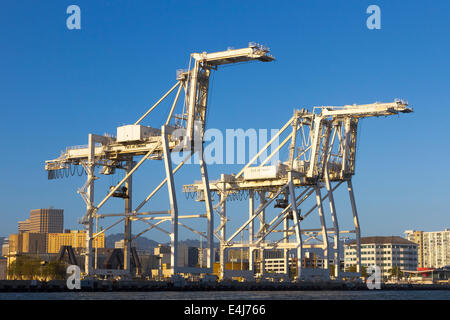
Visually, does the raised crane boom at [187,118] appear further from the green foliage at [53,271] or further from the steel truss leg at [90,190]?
the green foliage at [53,271]

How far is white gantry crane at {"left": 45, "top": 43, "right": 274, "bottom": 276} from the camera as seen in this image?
67688 millimetres

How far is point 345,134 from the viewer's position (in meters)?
84.2

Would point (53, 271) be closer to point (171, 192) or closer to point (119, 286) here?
point (119, 286)

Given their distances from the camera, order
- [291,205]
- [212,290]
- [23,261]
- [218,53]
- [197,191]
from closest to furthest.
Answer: [218,53], [212,290], [291,205], [197,191], [23,261]

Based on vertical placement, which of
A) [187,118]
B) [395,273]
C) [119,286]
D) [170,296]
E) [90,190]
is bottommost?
[395,273]

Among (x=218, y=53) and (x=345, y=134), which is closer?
(x=218, y=53)

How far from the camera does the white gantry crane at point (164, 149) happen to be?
2665 inches

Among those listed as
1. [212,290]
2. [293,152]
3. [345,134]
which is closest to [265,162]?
[293,152]

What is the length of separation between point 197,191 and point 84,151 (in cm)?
1858

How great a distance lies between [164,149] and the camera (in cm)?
6762

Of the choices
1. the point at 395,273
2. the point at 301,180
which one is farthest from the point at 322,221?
the point at 395,273

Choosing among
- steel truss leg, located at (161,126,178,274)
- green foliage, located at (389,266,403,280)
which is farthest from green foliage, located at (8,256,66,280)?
green foliage, located at (389,266,403,280)
